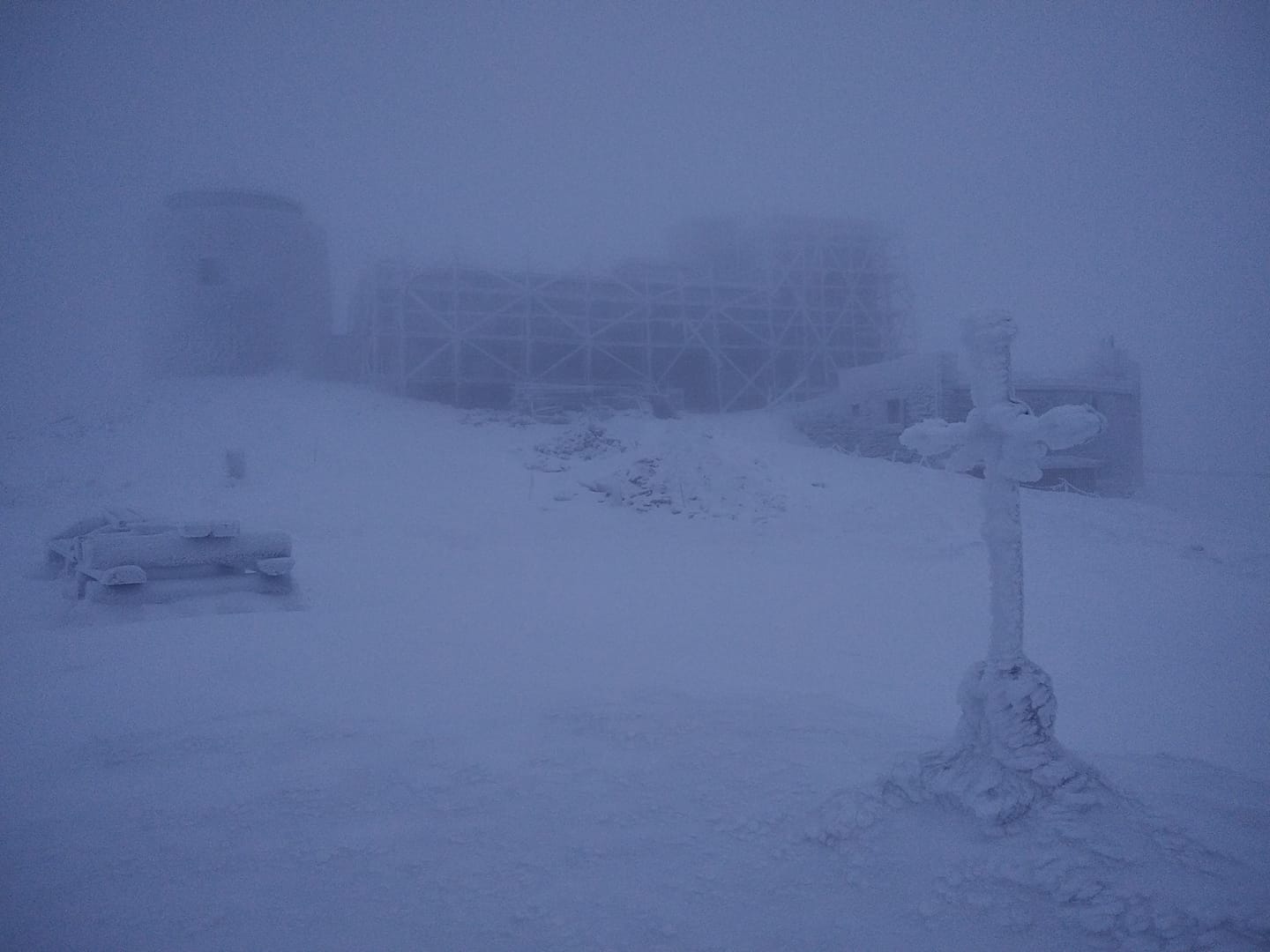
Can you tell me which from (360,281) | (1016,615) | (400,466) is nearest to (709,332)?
(360,281)

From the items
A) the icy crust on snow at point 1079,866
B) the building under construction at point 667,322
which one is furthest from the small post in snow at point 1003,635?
the building under construction at point 667,322

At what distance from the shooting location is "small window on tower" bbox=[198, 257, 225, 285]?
28.6 m

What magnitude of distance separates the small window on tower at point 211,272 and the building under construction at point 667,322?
500 cm

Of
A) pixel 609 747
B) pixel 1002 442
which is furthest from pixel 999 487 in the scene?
pixel 609 747

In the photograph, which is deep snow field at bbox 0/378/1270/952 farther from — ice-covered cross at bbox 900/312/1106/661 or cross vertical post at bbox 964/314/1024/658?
ice-covered cross at bbox 900/312/1106/661

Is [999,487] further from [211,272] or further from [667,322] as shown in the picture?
[211,272]

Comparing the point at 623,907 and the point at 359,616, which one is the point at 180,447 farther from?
the point at 623,907

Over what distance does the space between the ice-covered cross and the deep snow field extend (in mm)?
1114

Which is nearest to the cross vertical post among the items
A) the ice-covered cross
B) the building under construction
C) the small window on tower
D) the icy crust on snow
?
the ice-covered cross

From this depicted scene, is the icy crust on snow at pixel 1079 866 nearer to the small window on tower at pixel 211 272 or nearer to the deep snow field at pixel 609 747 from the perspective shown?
the deep snow field at pixel 609 747

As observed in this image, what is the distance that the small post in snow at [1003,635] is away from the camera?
4.32 metres

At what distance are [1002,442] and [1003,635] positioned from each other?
45.6 inches

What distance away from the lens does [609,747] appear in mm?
5504

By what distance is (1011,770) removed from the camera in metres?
4.36
